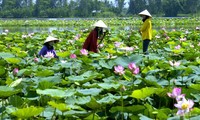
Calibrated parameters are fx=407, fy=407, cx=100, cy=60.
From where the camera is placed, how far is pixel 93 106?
1796mm

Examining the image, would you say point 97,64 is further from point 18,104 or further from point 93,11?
point 93,11

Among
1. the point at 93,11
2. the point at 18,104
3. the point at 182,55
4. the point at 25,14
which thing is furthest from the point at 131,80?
the point at 25,14

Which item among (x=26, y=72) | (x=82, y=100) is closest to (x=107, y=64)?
(x=26, y=72)

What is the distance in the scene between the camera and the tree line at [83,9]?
48656mm

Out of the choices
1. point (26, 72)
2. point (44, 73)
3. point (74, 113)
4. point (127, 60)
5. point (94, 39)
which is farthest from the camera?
point (94, 39)

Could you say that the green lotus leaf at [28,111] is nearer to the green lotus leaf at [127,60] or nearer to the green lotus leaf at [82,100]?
the green lotus leaf at [82,100]

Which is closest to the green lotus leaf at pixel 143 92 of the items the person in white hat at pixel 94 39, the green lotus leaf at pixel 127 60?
the green lotus leaf at pixel 127 60

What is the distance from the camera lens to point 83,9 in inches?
2237

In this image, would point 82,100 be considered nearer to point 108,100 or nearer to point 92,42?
point 108,100

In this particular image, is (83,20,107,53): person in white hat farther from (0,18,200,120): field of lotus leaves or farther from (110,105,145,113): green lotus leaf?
(110,105,145,113): green lotus leaf

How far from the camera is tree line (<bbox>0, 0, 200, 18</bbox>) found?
4866 cm

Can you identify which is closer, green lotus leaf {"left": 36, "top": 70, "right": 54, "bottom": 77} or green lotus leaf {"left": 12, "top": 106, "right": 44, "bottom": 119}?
green lotus leaf {"left": 12, "top": 106, "right": 44, "bottom": 119}

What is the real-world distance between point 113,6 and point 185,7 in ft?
49.7

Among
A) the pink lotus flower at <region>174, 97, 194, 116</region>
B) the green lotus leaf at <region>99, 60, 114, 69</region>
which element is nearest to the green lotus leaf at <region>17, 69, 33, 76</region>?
the green lotus leaf at <region>99, 60, 114, 69</region>
